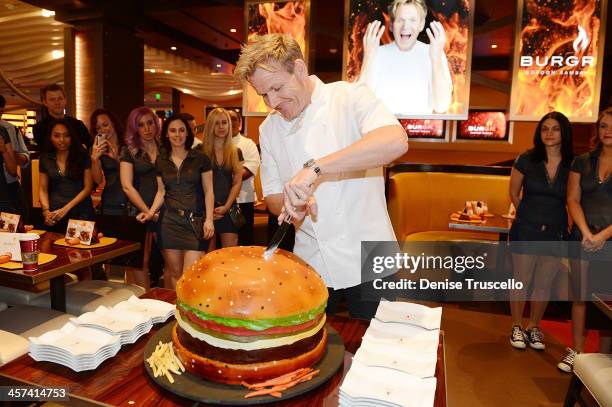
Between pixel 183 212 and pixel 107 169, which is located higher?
pixel 107 169

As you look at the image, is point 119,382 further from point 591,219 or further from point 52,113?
point 52,113

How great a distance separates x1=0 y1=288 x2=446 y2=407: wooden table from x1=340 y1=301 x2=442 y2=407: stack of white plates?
6cm

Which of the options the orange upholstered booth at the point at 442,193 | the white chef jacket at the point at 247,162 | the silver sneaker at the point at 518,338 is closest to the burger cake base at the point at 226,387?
the silver sneaker at the point at 518,338

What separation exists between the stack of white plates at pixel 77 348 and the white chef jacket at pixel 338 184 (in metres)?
0.75

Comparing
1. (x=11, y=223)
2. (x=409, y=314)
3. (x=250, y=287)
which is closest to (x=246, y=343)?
(x=250, y=287)

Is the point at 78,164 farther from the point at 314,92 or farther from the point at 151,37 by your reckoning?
the point at 151,37

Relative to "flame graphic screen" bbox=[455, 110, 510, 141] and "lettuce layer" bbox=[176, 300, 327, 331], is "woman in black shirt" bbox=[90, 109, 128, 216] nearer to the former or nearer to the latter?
"lettuce layer" bbox=[176, 300, 327, 331]

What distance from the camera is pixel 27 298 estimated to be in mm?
2799

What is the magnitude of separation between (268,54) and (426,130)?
814 centimetres

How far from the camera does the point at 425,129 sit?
29.7ft

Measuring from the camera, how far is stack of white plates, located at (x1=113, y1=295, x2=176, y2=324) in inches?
57.1

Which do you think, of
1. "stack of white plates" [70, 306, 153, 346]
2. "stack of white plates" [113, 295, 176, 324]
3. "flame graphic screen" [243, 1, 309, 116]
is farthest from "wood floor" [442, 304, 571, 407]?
"flame graphic screen" [243, 1, 309, 116]

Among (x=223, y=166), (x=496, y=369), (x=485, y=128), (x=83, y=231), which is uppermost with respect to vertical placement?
(x=485, y=128)

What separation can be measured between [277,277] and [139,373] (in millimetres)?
416
